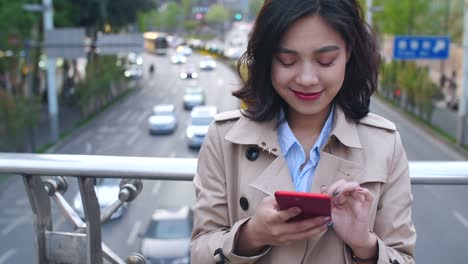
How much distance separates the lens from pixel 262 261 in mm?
1436

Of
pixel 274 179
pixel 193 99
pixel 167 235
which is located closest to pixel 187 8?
pixel 193 99

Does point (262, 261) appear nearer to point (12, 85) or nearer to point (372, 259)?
point (372, 259)

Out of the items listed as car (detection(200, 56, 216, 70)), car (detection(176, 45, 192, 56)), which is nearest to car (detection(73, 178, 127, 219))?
car (detection(200, 56, 216, 70))

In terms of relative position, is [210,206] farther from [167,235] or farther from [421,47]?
[421,47]

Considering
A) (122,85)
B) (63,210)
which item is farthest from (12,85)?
(63,210)

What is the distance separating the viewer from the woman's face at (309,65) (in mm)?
1339

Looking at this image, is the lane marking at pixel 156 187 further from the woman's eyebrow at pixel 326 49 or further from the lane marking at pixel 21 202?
the woman's eyebrow at pixel 326 49

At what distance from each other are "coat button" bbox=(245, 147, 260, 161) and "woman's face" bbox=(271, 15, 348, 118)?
129 mm

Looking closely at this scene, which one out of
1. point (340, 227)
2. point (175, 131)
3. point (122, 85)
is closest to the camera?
point (340, 227)

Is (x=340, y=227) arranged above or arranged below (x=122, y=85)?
above

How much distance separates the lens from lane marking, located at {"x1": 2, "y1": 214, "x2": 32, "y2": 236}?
2.05m

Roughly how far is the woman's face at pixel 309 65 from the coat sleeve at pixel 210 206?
0.66 feet

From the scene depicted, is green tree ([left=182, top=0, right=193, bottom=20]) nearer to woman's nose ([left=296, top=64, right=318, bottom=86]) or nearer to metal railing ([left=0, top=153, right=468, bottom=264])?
metal railing ([left=0, top=153, right=468, bottom=264])

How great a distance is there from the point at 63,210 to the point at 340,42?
3.53 ft
